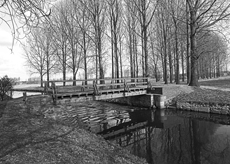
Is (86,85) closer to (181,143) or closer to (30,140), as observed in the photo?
(30,140)

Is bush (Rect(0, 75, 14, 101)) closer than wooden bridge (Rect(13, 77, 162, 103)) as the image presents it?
No

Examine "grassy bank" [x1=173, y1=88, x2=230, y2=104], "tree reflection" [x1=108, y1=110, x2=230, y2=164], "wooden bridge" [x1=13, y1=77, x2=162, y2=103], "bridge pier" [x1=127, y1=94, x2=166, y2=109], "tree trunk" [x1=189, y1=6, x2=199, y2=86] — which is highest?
"tree trunk" [x1=189, y1=6, x2=199, y2=86]

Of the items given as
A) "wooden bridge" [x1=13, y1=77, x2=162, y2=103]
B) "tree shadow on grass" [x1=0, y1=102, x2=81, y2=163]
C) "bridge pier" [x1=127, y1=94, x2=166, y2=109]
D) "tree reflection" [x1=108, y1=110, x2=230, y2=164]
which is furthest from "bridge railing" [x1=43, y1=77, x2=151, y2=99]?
"tree reflection" [x1=108, y1=110, x2=230, y2=164]

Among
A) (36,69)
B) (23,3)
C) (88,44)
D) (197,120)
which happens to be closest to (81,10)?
(88,44)

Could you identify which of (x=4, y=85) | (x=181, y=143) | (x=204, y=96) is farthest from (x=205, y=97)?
(x=4, y=85)

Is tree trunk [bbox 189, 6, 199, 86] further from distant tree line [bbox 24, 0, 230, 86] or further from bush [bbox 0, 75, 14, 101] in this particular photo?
bush [bbox 0, 75, 14, 101]

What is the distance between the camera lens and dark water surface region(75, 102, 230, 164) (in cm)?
684

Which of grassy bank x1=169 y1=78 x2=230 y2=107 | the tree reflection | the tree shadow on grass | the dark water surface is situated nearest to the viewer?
the tree shadow on grass

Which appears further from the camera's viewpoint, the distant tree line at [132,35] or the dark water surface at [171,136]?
the distant tree line at [132,35]

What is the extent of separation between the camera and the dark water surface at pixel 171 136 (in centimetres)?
684

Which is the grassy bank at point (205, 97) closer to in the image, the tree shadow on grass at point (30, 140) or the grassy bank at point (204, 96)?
the grassy bank at point (204, 96)

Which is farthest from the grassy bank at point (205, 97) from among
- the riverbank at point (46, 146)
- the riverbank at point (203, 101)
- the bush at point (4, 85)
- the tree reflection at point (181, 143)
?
the bush at point (4, 85)

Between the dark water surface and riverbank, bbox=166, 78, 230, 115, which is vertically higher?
riverbank, bbox=166, 78, 230, 115

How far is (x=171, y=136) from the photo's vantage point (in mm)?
9133
